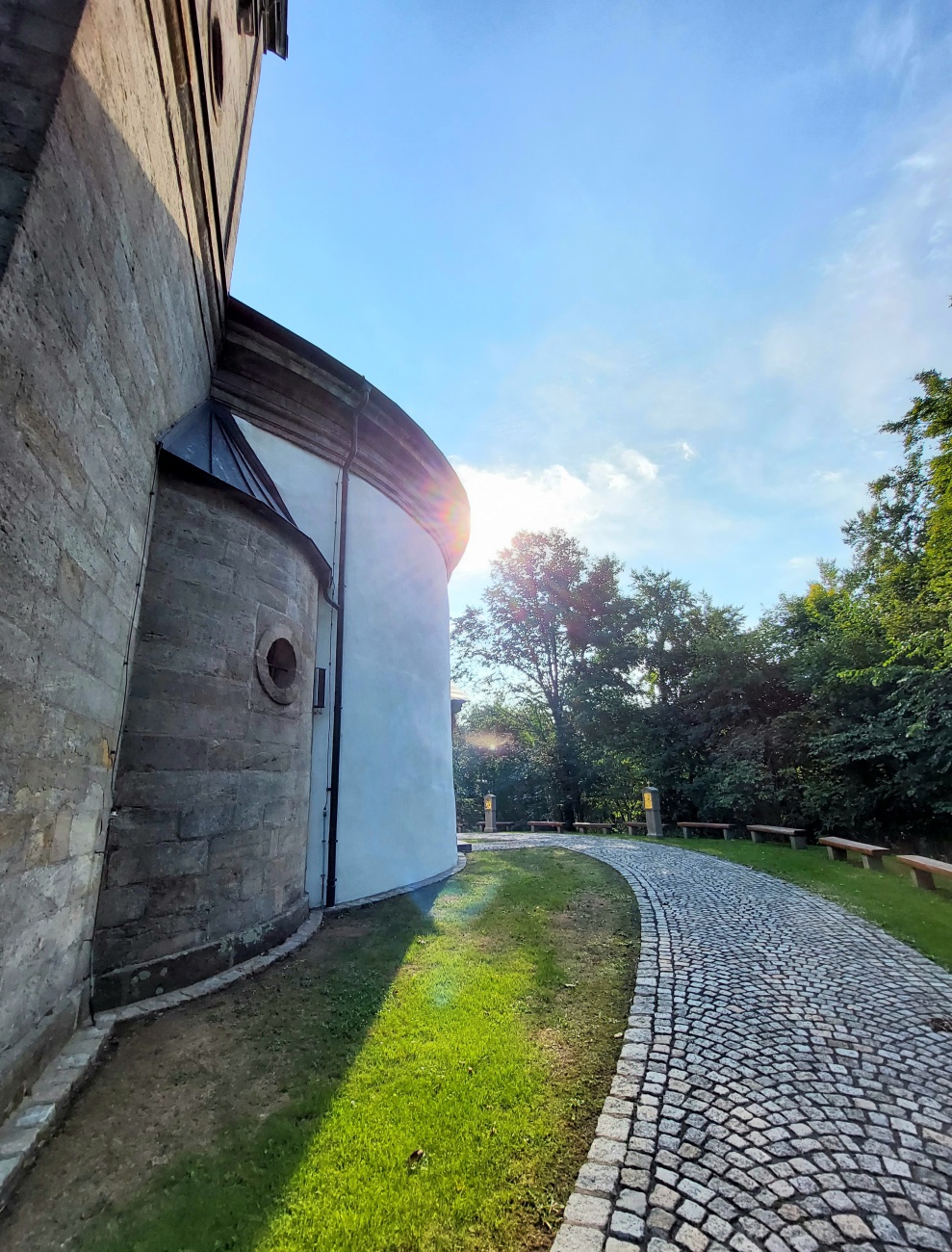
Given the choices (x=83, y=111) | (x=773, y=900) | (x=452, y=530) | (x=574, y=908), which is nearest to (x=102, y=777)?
(x=83, y=111)

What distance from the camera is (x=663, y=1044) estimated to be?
3604mm

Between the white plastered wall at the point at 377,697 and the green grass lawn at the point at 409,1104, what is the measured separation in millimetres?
1935

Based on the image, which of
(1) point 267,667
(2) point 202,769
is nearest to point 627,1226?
(2) point 202,769

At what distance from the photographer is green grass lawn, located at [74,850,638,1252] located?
86.5 inches

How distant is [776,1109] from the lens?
290 cm

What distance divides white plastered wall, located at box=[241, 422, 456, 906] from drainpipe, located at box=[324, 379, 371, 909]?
9 centimetres

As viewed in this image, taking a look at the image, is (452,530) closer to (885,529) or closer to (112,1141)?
(112,1141)

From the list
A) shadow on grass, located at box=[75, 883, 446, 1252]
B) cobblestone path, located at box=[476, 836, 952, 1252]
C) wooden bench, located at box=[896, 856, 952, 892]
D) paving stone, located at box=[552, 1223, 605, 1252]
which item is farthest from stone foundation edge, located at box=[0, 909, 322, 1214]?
wooden bench, located at box=[896, 856, 952, 892]

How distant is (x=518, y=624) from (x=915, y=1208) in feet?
77.3

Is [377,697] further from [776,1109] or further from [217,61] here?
[217,61]

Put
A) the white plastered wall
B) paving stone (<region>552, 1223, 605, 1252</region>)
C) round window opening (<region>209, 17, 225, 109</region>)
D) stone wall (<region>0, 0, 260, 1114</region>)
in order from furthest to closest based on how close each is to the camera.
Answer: the white plastered wall < round window opening (<region>209, 17, 225, 109</region>) < stone wall (<region>0, 0, 260, 1114</region>) < paving stone (<region>552, 1223, 605, 1252</region>)

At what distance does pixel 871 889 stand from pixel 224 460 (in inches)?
408

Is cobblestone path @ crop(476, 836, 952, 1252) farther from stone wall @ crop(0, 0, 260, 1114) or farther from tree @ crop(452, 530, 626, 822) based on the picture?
tree @ crop(452, 530, 626, 822)

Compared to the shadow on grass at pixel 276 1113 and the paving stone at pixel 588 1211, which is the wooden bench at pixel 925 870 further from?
the paving stone at pixel 588 1211
